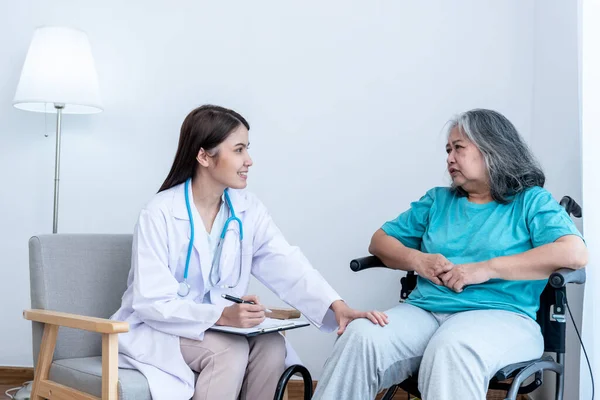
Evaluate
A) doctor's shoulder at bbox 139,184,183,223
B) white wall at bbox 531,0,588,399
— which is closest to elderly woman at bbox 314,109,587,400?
white wall at bbox 531,0,588,399

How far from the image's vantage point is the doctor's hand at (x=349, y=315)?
1.80 m


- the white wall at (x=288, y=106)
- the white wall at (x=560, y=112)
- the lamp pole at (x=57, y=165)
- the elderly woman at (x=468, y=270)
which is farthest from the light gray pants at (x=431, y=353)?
the lamp pole at (x=57, y=165)

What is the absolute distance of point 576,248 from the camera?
178cm

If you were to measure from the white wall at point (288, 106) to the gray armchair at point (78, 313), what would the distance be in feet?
2.88

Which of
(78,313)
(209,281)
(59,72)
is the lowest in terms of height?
(78,313)

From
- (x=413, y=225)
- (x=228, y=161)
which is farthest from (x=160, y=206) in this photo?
(x=413, y=225)

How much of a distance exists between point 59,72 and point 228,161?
101cm

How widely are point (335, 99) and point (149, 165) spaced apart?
848mm

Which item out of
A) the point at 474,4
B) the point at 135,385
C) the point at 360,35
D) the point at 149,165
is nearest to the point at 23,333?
the point at 149,165

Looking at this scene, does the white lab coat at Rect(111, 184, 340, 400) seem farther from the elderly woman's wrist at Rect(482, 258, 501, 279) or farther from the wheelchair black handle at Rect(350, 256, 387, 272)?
the elderly woman's wrist at Rect(482, 258, 501, 279)

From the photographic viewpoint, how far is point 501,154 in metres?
1.99

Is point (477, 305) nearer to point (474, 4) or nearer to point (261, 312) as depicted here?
point (261, 312)

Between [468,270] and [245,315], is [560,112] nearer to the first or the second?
[468,270]

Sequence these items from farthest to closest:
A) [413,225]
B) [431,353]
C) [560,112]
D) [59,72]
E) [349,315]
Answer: [59,72] < [560,112] < [413,225] < [349,315] < [431,353]
